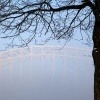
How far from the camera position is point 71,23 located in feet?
16.1

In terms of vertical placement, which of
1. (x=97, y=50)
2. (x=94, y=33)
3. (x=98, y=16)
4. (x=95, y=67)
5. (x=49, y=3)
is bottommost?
(x=95, y=67)

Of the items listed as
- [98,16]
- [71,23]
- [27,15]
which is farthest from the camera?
[71,23]

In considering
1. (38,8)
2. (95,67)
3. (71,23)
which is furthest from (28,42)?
(95,67)

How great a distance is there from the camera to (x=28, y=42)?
4.57 meters

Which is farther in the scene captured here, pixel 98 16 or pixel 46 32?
pixel 46 32

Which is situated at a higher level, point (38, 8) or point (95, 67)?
point (38, 8)

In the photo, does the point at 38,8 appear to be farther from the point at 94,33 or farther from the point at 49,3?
the point at 94,33

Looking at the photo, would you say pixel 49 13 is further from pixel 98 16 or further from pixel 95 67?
pixel 95 67

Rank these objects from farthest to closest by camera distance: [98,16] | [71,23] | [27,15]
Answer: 1. [71,23]
2. [27,15]
3. [98,16]

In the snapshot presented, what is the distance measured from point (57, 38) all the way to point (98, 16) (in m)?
1.16

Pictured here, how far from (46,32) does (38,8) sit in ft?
2.17

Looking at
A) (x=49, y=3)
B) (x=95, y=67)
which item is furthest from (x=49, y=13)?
(x=95, y=67)

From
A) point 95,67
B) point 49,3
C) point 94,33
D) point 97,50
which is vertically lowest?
point 95,67

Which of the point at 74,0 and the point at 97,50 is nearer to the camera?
the point at 97,50
